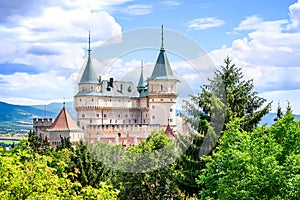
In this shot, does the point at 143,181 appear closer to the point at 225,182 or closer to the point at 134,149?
the point at 134,149

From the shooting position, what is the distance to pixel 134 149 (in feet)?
127

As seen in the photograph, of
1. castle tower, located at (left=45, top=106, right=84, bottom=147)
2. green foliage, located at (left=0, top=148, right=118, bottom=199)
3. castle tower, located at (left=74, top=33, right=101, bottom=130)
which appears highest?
castle tower, located at (left=74, top=33, right=101, bottom=130)

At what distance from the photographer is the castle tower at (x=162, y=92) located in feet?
275

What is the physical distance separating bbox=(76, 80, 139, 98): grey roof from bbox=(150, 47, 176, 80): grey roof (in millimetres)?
9290

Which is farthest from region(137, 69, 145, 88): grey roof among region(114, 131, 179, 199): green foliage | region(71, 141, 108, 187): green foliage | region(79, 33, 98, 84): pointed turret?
region(114, 131, 179, 199): green foliage

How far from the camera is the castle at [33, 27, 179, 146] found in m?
79.9

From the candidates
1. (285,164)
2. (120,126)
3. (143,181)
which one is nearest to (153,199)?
(143,181)

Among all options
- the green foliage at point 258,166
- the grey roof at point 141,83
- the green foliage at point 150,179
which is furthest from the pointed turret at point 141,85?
the green foliage at point 258,166

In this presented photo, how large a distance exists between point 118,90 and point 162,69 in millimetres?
12054

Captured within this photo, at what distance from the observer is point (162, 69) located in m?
84.5

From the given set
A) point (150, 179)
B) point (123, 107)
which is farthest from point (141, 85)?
point (150, 179)

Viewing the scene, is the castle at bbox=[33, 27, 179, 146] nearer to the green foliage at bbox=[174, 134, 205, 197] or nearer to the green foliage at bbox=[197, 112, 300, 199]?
the green foliage at bbox=[174, 134, 205, 197]

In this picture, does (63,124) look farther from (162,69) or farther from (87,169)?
(87,169)

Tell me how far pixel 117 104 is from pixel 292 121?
7172 cm
